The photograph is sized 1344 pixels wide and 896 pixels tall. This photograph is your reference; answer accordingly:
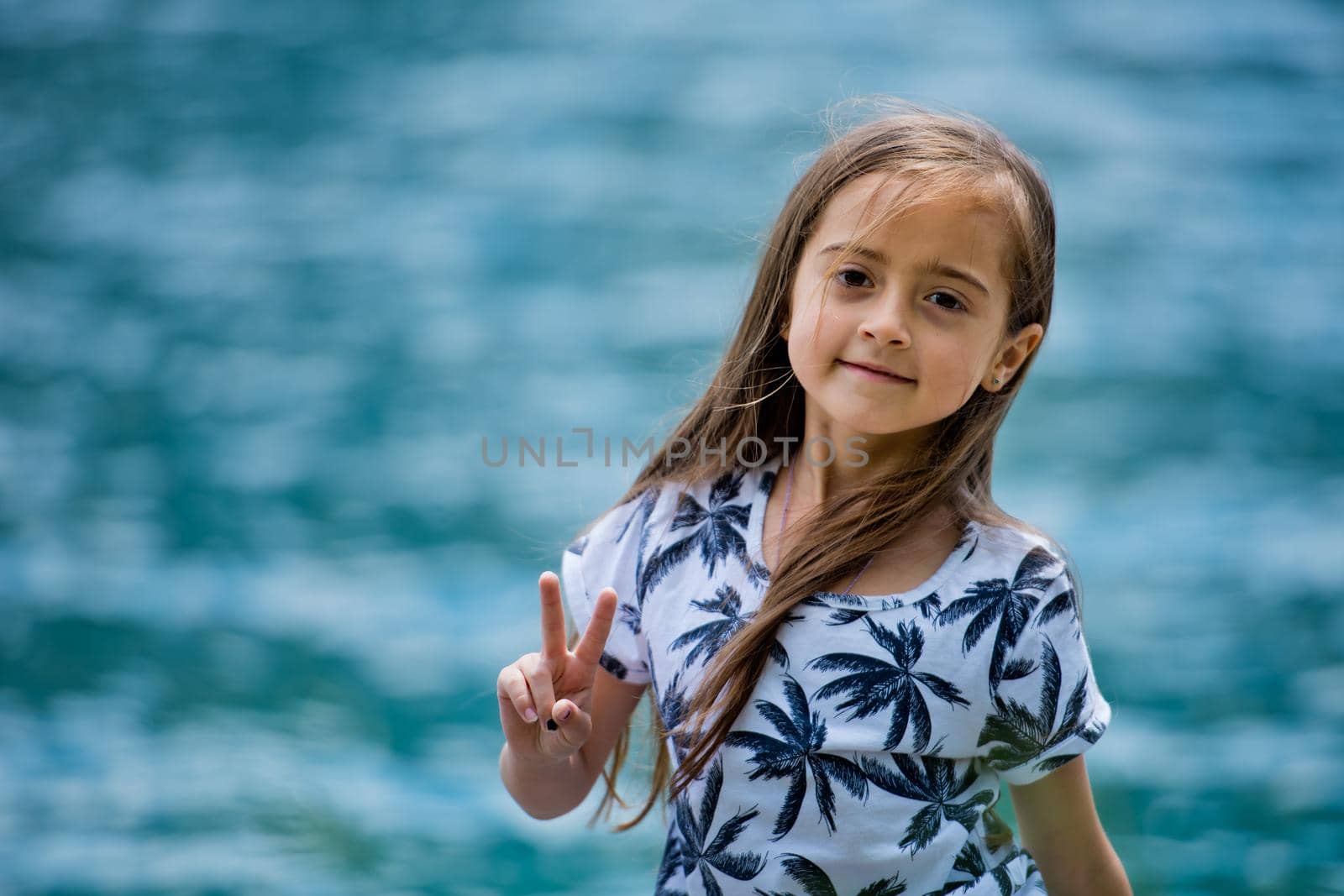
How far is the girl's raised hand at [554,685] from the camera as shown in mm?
768

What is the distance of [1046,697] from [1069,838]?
0.13m

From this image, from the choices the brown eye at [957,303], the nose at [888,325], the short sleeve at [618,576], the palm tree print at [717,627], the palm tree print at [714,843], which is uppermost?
the brown eye at [957,303]

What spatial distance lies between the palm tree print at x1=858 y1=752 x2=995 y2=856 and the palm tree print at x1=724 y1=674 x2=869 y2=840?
2 cm

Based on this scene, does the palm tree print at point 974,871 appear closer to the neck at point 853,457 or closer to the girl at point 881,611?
the girl at point 881,611

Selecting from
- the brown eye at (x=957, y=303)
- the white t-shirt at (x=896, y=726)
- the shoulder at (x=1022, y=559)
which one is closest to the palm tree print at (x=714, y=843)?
the white t-shirt at (x=896, y=726)

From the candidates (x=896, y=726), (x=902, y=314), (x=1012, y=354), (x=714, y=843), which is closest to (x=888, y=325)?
(x=902, y=314)

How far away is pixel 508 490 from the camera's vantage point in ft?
6.90

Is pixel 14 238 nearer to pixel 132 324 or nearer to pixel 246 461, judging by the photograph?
pixel 132 324

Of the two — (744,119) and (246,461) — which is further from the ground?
(744,119)

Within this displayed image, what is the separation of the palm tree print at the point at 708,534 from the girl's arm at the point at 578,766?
0.26 ft

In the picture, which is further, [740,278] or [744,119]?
[744,119]

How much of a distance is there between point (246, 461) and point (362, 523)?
0.23 metres

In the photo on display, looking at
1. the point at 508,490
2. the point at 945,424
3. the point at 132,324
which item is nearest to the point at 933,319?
the point at 945,424

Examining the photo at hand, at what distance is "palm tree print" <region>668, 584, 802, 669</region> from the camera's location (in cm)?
79
